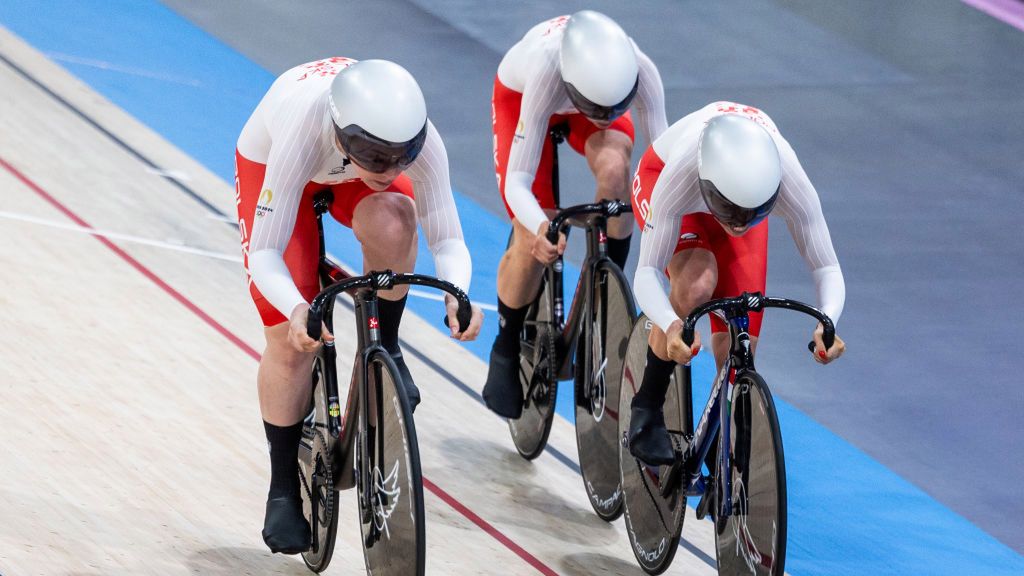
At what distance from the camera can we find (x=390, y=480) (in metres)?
3.38

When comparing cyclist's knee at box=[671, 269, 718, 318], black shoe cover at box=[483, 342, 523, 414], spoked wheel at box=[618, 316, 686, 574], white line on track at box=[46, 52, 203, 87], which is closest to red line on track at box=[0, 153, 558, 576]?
spoked wheel at box=[618, 316, 686, 574]

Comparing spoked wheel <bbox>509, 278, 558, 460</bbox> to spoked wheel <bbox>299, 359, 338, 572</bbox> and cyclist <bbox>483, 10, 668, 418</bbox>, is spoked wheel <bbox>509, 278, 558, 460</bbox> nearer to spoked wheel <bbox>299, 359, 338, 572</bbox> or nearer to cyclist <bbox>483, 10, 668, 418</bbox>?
cyclist <bbox>483, 10, 668, 418</bbox>

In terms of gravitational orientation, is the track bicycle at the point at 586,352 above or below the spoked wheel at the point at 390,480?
above

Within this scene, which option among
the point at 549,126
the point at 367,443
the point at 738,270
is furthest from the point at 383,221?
the point at 549,126

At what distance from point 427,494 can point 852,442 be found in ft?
5.03

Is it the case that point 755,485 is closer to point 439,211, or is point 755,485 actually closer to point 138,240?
point 439,211

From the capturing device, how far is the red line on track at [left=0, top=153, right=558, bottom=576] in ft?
13.6

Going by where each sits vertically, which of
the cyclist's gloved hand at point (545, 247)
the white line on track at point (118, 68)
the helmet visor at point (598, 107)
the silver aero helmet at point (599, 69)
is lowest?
the cyclist's gloved hand at point (545, 247)

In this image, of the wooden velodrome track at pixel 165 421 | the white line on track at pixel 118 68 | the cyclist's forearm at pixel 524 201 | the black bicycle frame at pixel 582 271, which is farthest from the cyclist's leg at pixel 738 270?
the white line on track at pixel 118 68

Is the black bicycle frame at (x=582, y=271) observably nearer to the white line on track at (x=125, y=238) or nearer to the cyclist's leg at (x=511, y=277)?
the cyclist's leg at (x=511, y=277)

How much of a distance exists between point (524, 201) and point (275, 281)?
1.12 m

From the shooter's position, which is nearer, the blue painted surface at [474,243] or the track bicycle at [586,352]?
the track bicycle at [586,352]

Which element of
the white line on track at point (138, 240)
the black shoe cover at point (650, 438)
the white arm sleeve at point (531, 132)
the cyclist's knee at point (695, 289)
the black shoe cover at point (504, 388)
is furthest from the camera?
the white line on track at point (138, 240)

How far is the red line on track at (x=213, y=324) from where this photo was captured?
4.16m
